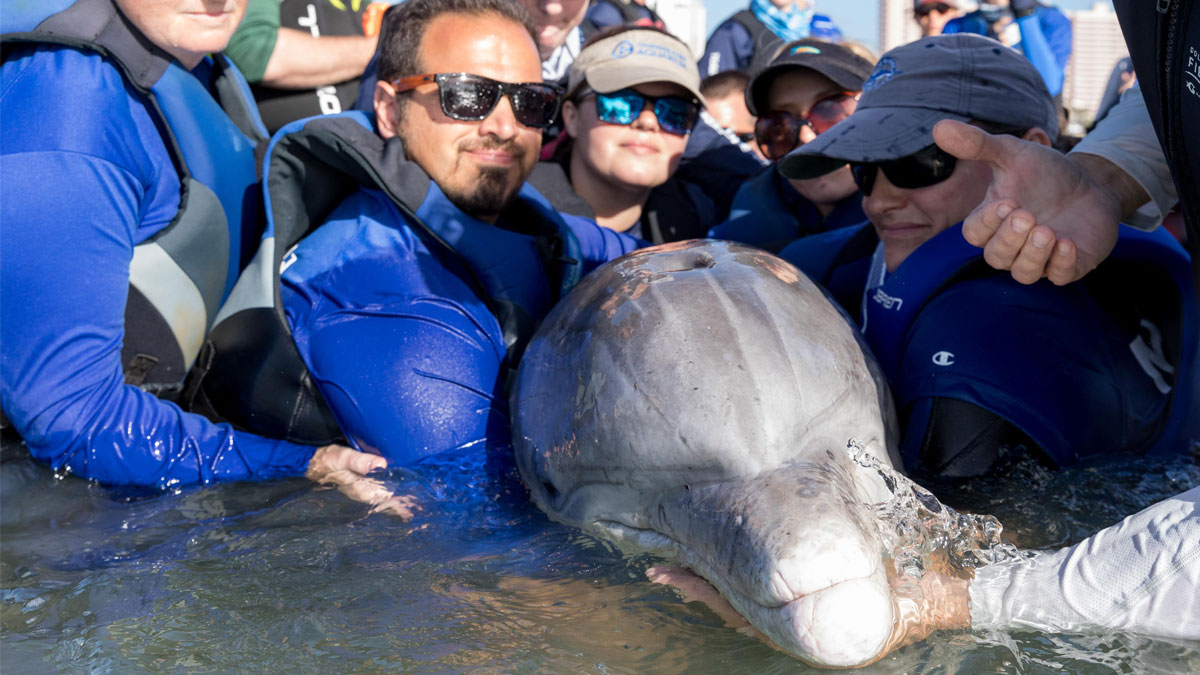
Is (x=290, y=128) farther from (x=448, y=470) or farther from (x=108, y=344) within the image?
(x=448, y=470)

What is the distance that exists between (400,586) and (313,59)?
351 centimetres

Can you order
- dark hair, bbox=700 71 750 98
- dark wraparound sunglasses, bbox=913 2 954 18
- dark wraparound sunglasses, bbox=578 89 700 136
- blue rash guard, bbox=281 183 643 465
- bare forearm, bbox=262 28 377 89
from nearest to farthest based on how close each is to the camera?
blue rash guard, bbox=281 183 643 465
dark wraparound sunglasses, bbox=578 89 700 136
bare forearm, bbox=262 28 377 89
dark hair, bbox=700 71 750 98
dark wraparound sunglasses, bbox=913 2 954 18

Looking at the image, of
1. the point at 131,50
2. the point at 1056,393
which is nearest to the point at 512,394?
the point at 1056,393

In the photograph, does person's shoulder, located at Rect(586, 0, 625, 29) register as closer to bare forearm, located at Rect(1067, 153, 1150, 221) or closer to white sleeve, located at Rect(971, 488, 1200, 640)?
bare forearm, located at Rect(1067, 153, 1150, 221)

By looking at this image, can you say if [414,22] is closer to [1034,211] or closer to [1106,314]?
[1034,211]

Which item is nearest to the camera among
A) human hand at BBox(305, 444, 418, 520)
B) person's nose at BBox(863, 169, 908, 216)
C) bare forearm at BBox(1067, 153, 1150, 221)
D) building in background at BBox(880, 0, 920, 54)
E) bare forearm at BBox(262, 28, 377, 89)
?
bare forearm at BBox(1067, 153, 1150, 221)

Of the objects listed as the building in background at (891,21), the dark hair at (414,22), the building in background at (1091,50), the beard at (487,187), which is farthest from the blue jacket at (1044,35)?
the building in background at (891,21)

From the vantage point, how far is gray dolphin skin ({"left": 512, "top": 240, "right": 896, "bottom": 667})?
73.8 inches

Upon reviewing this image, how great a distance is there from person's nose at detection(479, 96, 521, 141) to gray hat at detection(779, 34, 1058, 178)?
1.09 m

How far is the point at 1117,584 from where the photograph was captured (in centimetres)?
203

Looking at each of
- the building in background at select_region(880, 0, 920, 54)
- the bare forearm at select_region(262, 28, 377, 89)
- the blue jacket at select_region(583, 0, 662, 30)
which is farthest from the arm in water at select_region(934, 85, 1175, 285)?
the building in background at select_region(880, 0, 920, 54)

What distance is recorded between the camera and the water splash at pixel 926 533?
7.06 ft

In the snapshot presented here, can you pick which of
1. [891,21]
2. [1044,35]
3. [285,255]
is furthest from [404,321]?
[891,21]

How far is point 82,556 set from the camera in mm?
2881
